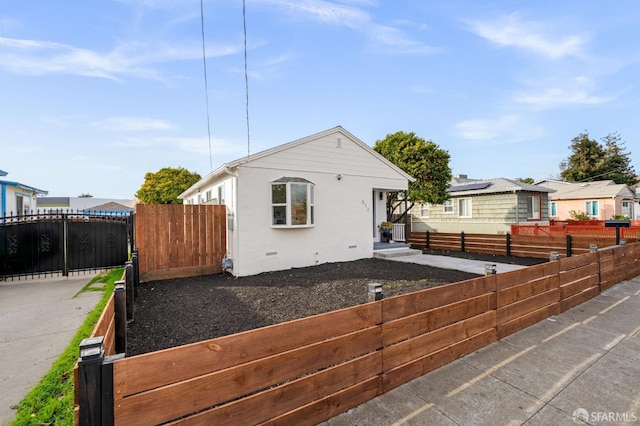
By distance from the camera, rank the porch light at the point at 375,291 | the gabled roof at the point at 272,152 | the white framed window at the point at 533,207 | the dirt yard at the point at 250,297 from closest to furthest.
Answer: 1. the porch light at the point at 375,291
2. the dirt yard at the point at 250,297
3. the gabled roof at the point at 272,152
4. the white framed window at the point at 533,207

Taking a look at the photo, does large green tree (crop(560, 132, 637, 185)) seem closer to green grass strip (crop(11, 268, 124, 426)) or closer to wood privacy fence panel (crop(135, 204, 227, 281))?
wood privacy fence panel (crop(135, 204, 227, 281))

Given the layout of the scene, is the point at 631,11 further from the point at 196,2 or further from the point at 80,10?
the point at 80,10

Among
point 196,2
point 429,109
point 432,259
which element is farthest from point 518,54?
point 196,2

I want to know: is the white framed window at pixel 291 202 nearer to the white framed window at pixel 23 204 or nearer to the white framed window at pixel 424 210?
the white framed window at pixel 424 210

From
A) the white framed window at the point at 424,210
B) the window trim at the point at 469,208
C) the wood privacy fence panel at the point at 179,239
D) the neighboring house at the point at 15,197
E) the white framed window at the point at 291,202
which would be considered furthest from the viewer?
the white framed window at the point at 424,210

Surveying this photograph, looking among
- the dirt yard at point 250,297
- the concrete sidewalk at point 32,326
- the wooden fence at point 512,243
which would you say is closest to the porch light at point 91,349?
the concrete sidewalk at point 32,326

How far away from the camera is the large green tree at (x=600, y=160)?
35.9 metres

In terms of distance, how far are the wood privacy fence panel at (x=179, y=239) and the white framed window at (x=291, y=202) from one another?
176cm

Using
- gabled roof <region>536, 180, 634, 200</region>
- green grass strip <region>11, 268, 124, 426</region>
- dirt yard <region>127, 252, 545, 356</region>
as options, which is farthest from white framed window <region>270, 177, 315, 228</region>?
gabled roof <region>536, 180, 634, 200</region>

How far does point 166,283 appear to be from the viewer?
7.80 meters

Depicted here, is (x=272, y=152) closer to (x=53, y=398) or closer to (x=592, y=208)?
(x=53, y=398)

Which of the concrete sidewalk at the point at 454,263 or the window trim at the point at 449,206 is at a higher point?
the window trim at the point at 449,206

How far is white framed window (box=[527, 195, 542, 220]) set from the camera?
57.1 feet

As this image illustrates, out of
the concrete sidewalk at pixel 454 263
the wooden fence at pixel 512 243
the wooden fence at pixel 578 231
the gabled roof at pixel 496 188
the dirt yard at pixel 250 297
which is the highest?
the gabled roof at pixel 496 188
